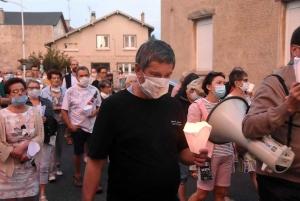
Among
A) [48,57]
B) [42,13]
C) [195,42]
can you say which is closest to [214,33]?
[195,42]

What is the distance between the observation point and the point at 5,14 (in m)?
53.7

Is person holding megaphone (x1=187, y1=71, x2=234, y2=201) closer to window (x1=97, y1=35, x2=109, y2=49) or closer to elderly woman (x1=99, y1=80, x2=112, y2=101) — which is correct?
elderly woman (x1=99, y1=80, x2=112, y2=101)

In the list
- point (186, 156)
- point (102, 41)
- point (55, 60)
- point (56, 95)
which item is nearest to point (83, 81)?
point (56, 95)

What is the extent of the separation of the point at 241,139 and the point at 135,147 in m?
0.79

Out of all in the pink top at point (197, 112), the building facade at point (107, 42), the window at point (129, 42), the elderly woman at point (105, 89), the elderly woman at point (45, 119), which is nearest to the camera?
the pink top at point (197, 112)

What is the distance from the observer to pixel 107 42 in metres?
41.2

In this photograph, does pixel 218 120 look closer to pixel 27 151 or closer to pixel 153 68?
pixel 153 68

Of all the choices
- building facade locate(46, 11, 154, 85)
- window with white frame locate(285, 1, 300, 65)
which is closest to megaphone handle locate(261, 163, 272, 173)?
window with white frame locate(285, 1, 300, 65)

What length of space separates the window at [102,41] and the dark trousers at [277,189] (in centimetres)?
3933

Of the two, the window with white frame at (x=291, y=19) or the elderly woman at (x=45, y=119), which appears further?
the window with white frame at (x=291, y=19)

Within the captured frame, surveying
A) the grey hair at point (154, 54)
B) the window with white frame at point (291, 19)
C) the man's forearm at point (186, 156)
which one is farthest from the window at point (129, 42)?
the grey hair at point (154, 54)

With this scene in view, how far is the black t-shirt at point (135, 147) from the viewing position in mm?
2342

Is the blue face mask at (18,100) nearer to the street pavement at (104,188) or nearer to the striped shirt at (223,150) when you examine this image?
the street pavement at (104,188)

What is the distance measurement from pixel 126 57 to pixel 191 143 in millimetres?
39224
